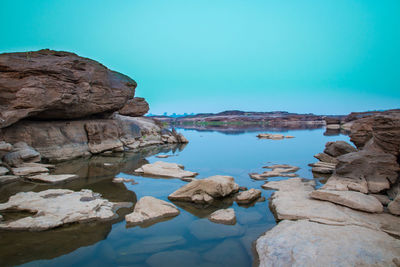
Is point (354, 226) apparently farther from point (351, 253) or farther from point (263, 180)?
point (263, 180)

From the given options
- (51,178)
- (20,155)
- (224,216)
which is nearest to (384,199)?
(224,216)

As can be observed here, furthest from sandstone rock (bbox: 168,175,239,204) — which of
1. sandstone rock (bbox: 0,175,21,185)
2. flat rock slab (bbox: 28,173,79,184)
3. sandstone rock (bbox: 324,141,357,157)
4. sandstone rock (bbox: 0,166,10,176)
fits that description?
sandstone rock (bbox: 324,141,357,157)

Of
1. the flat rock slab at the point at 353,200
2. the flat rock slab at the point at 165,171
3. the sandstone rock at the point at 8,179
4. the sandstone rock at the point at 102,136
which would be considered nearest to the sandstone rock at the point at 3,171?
the sandstone rock at the point at 8,179

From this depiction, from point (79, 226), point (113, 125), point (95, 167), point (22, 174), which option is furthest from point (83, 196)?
point (113, 125)

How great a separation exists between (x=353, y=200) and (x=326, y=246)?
2.49 meters

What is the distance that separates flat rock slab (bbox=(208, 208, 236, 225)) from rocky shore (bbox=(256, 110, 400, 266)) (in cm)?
109

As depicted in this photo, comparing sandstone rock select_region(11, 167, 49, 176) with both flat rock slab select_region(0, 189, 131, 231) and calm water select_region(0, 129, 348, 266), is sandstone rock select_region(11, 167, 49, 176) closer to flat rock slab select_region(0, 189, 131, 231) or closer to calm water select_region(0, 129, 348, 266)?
calm water select_region(0, 129, 348, 266)

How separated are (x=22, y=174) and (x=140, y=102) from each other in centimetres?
2024

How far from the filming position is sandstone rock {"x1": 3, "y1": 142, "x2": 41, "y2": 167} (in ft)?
35.7

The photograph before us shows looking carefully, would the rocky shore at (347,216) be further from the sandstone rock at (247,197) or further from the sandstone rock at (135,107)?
the sandstone rock at (135,107)

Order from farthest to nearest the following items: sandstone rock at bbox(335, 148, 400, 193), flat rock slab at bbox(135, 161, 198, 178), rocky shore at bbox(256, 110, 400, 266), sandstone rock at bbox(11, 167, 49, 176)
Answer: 1. flat rock slab at bbox(135, 161, 198, 178)
2. sandstone rock at bbox(11, 167, 49, 176)
3. sandstone rock at bbox(335, 148, 400, 193)
4. rocky shore at bbox(256, 110, 400, 266)

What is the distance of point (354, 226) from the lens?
4.76 m

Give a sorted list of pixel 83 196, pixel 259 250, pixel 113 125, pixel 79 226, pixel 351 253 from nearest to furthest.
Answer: pixel 351 253 < pixel 259 250 < pixel 79 226 < pixel 83 196 < pixel 113 125

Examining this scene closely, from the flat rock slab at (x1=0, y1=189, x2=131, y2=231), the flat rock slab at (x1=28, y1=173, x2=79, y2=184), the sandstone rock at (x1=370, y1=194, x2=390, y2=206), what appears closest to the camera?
Result: the flat rock slab at (x1=0, y1=189, x2=131, y2=231)
